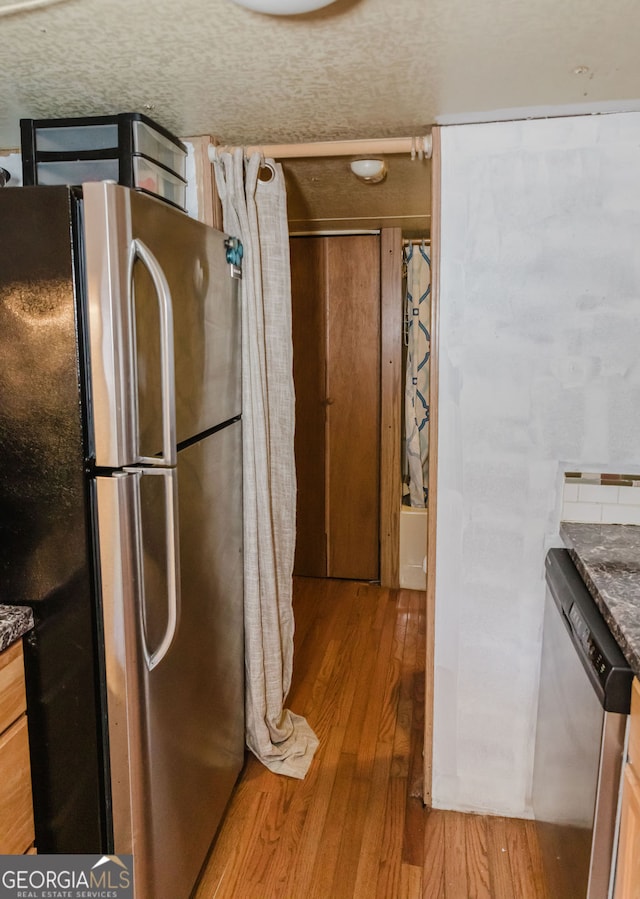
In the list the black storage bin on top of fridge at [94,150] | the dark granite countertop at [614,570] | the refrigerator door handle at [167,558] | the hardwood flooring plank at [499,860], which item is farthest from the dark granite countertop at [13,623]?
the hardwood flooring plank at [499,860]

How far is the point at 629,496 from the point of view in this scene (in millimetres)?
1756

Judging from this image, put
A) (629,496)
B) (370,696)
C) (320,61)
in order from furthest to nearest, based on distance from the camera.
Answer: (370,696) < (629,496) < (320,61)

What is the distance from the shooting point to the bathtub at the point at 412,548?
140 inches

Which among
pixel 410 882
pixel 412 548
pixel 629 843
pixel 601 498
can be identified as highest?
pixel 601 498

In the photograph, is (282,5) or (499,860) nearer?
(282,5)

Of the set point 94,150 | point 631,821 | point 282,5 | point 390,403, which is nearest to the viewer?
point 282,5

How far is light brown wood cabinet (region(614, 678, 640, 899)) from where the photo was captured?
1118 millimetres

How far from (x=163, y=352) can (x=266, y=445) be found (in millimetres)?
713

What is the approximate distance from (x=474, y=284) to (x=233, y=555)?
1.04m

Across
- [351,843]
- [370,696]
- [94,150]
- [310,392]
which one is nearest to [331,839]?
[351,843]

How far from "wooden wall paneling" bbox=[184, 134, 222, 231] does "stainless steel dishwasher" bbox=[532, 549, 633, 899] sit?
1398mm

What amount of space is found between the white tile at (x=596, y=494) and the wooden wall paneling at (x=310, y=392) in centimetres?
201

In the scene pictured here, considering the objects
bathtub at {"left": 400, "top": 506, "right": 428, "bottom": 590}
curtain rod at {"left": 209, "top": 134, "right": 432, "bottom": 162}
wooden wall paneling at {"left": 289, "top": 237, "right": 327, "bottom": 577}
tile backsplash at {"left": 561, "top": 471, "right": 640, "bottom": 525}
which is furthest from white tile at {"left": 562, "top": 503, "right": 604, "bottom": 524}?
wooden wall paneling at {"left": 289, "top": 237, "right": 327, "bottom": 577}

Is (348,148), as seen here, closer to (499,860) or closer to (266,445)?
(266,445)
